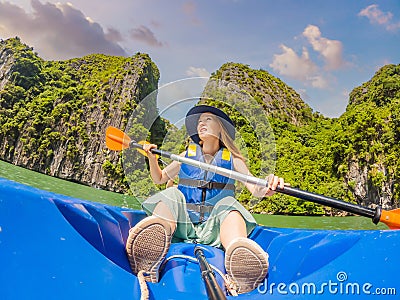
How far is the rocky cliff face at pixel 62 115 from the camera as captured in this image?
88.2 feet

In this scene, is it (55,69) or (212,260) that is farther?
(55,69)

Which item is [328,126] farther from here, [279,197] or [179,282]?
[179,282]

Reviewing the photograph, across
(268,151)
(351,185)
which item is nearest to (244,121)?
(268,151)

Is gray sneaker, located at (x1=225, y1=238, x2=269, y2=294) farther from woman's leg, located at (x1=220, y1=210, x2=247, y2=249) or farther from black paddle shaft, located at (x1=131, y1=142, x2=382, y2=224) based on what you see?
black paddle shaft, located at (x1=131, y1=142, x2=382, y2=224)

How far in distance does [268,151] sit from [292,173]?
18.7 m

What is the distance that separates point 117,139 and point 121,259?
68cm

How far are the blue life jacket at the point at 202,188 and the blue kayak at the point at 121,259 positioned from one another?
17cm

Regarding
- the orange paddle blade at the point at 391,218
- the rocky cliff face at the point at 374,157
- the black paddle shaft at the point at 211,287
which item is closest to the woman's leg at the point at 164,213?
the black paddle shaft at the point at 211,287

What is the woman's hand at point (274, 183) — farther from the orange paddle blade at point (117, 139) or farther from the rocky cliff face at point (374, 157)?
the rocky cliff face at point (374, 157)

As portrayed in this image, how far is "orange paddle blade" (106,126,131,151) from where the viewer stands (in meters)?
1.66

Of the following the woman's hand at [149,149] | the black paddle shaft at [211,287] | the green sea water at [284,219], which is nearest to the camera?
the black paddle shaft at [211,287]

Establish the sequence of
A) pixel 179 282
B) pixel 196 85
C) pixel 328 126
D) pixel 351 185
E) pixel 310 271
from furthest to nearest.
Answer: pixel 328 126 → pixel 351 185 → pixel 196 85 → pixel 310 271 → pixel 179 282

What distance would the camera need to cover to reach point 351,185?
1623cm

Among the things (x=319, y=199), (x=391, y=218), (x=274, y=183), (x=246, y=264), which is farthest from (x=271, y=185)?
(x=391, y=218)
